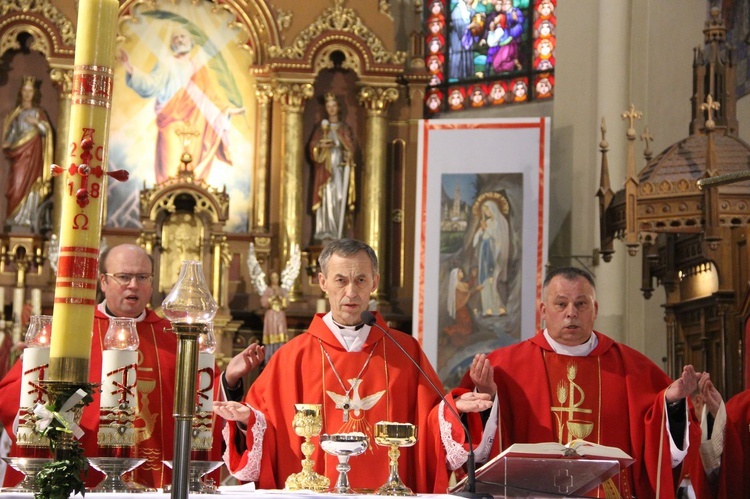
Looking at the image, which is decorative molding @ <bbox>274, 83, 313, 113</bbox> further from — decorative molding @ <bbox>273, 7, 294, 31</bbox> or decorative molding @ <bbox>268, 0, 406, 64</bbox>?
decorative molding @ <bbox>273, 7, 294, 31</bbox>

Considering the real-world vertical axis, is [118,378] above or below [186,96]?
below

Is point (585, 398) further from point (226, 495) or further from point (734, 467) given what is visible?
point (226, 495)

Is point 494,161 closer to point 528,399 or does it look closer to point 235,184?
point 235,184

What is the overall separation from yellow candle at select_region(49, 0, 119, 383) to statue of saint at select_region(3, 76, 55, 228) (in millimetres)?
9836

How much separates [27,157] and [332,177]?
323cm

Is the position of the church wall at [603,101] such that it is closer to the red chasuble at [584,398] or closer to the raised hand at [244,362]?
the red chasuble at [584,398]

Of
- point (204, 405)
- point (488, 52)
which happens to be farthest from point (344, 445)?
point (488, 52)

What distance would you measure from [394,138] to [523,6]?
2.59 m

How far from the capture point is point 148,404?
5.61 meters

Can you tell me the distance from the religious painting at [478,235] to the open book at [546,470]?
7.57 meters

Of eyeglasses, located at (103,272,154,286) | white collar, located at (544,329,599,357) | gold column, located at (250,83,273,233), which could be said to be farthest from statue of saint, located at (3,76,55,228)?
white collar, located at (544,329,599,357)

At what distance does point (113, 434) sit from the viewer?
13.5ft

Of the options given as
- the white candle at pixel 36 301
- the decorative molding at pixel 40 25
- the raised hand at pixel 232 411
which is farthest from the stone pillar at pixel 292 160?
the raised hand at pixel 232 411

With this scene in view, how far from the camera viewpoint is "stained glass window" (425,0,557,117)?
580 inches
